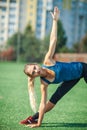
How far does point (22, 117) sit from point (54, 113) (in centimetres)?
69

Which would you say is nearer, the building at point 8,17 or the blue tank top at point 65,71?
the blue tank top at point 65,71

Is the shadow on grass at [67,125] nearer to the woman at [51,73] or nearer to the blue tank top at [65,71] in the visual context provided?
the woman at [51,73]

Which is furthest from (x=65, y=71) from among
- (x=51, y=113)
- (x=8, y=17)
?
(x=8, y=17)

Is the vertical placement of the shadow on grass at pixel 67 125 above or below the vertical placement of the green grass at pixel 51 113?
above

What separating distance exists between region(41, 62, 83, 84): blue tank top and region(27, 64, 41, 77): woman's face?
167mm

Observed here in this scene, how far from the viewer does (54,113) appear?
6.74 meters

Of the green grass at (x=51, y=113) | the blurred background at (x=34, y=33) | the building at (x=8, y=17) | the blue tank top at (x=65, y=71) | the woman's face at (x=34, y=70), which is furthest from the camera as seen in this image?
the building at (x=8, y=17)

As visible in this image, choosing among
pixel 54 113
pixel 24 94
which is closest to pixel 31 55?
pixel 24 94

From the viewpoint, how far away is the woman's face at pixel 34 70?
5.00 m

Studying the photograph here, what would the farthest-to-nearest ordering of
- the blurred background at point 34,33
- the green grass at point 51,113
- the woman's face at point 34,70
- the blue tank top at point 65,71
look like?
1. the blurred background at point 34,33
2. the green grass at point 51,113
3. the blue tank top at point 65,71
4. the woman's face at point 34,70

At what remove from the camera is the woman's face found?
5.00 meters

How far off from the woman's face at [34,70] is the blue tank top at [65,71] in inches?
A: 6.6

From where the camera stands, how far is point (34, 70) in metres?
5.01

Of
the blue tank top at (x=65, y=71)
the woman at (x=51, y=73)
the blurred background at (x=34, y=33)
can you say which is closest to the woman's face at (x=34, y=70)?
the woman at (x=51, y=73)
